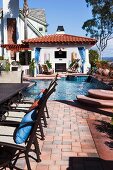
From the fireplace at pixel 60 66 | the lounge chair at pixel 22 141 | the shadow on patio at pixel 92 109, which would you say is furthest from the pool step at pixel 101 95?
the fireplace at pixel 60 66

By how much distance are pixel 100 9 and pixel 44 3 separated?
8569 millimetres

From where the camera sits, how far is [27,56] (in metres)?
31.8

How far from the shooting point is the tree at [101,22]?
130ft

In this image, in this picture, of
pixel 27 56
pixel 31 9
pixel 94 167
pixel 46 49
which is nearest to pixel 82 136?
pixel 94 167

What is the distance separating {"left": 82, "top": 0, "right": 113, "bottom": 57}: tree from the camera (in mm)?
39500

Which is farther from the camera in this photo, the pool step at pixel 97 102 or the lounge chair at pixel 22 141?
the pool step at pixel 97 102

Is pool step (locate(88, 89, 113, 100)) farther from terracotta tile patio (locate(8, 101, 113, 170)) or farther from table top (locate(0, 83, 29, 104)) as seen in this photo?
table top (locate(0, 83, 29, 104))

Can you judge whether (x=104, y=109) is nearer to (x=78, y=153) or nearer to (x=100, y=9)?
(x=78, y=153)

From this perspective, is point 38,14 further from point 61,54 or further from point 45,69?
point 45,69

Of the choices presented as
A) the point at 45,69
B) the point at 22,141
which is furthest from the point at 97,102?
the point at 45,69

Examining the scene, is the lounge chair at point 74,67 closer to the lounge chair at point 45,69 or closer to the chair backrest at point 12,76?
the lounge chair at point 45,69

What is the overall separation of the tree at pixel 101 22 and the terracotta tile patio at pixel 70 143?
32.4 metres

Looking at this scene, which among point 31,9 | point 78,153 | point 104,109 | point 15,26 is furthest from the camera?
point 31,9

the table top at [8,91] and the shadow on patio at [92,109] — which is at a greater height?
the table top at [8,91]
